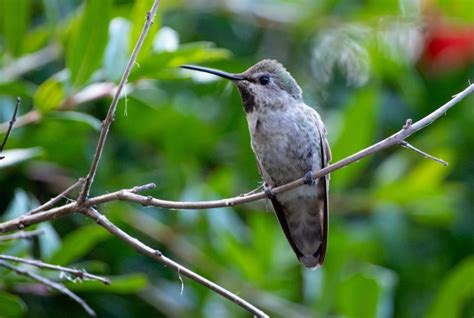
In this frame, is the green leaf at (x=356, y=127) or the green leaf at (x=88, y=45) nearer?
the green leaf at (x=88, y=45)

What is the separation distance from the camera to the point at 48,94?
10.8 ft

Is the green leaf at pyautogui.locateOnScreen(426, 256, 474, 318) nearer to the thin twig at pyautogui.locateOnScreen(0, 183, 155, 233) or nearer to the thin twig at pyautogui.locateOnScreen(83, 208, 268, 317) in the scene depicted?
the thin twig at pyautogui.locateOnScreen(83, 208, 268, 317)

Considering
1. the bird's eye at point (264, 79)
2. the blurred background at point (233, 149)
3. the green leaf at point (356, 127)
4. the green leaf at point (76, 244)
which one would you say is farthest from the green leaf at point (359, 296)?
the green leaf at point (76, 244)

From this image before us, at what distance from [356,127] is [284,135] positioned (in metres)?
0.79

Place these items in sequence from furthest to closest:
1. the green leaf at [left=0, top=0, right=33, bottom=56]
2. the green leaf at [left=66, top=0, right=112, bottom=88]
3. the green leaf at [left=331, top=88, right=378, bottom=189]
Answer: the green leaf at [left=331, top=88, right=378, bottom=189]
the green leaf at [left=0, top=0, right=33, bottom=56]
the green leaf at [left=66, top=0, right=112, bottom=88]

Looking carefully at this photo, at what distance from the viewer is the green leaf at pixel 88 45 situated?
3.12 meters

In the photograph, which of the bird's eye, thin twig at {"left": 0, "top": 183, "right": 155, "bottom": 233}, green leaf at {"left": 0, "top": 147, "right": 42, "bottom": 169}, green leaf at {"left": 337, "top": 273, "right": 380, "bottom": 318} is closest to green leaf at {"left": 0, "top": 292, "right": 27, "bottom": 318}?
green leaf at {"left": 0, "top": 147, "right": 42, "bottom": 169}

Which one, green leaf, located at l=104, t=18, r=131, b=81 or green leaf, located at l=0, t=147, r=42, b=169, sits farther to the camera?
green leaf, located at l=104, t=18, r=131, b=81

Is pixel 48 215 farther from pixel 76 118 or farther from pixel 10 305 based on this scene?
pixel 76 118

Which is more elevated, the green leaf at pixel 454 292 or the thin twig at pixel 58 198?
the thin twig at pixel 58 198

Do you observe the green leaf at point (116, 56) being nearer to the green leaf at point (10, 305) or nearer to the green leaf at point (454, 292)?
the green leaf at point (10, 305)

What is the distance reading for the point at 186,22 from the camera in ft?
16.4

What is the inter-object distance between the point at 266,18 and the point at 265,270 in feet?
4.55

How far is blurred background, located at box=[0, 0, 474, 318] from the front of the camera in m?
3.41
